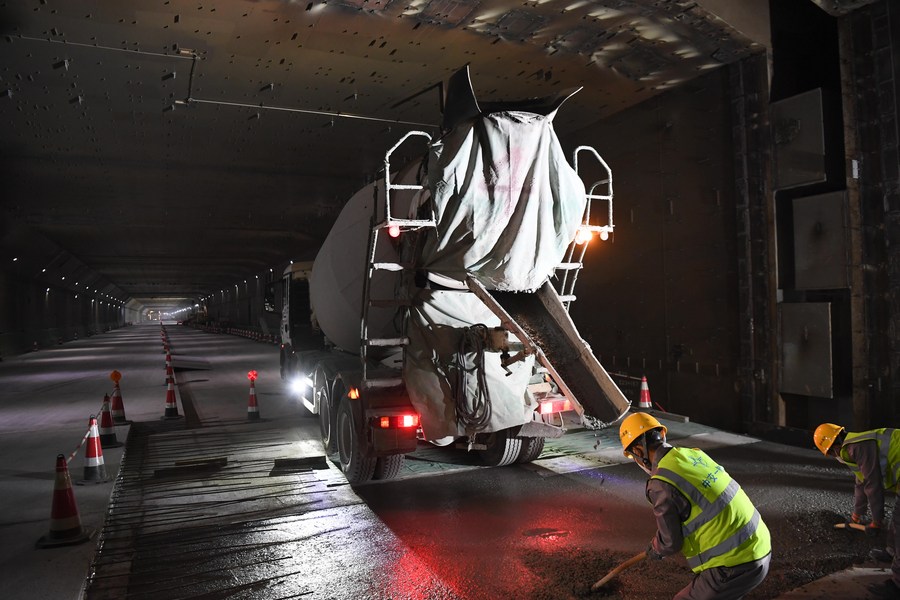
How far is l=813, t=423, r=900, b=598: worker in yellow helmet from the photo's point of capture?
14.1ft

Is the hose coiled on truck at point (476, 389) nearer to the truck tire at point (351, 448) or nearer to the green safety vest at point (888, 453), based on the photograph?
the truck tire at point (351, 448)

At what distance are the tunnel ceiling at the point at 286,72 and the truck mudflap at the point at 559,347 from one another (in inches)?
167

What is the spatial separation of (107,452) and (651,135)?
33.7ft

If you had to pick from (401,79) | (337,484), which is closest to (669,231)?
(401,79)

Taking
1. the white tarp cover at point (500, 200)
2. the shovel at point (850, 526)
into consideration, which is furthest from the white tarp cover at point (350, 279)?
the shovel at point (850, 526)

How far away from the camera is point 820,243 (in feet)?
27.8

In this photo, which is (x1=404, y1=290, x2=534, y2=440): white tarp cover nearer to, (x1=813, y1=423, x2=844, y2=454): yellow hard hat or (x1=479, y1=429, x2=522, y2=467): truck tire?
(x1=479, y1=429, x2=522, y2=467): truck tire

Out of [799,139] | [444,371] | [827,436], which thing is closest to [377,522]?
[444,371]

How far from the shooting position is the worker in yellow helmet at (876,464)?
14.1ft

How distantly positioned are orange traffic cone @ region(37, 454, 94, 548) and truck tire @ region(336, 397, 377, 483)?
2572 millimetres

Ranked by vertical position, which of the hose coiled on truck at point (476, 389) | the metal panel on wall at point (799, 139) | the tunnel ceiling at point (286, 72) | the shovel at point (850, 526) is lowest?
the shovel at point (850, 526)

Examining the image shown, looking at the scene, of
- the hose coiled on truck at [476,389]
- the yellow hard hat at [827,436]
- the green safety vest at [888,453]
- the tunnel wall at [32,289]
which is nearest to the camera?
the green safety vest at [888,453]

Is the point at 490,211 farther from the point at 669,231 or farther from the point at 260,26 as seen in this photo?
the point at 669,231

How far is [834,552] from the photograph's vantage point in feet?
16.3
